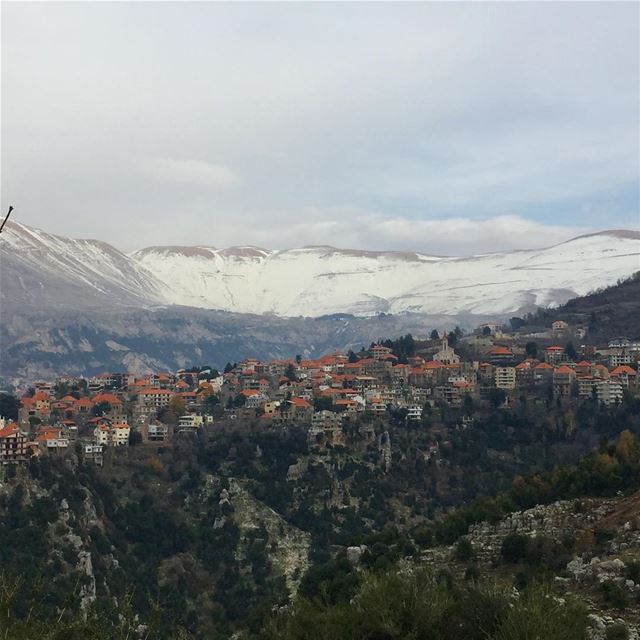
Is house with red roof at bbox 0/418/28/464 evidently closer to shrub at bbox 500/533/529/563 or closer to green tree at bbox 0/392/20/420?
green tree at bbox 0/392/20/420

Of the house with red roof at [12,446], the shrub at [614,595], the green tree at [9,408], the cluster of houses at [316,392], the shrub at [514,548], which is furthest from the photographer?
the green tree at [9,408]

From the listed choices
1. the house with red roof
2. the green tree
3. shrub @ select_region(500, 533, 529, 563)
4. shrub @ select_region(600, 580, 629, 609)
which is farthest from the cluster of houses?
shrub @ select_region(600, 580, 629, 609)

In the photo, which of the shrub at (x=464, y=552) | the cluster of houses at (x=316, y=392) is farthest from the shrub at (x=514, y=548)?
the cluster of houses at (x=316, y=392)

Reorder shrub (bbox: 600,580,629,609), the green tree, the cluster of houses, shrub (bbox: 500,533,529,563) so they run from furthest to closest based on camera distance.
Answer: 1. the green tree
2. the cluster of houses
3. shrub (bbox: 500,533,529,563)
4. shrub (bbox: 600,580,629,609)

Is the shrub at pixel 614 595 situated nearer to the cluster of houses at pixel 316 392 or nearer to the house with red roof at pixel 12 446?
the house with red roof at pixel 12 446

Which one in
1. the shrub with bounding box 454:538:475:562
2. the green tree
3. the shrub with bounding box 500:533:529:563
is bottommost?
the shrub with bounding box 454:538:475:562

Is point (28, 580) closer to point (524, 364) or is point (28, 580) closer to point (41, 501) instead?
point (41, 501)

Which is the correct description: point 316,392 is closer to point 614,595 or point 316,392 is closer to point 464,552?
point 464,552

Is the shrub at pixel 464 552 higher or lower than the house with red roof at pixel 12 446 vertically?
lower
